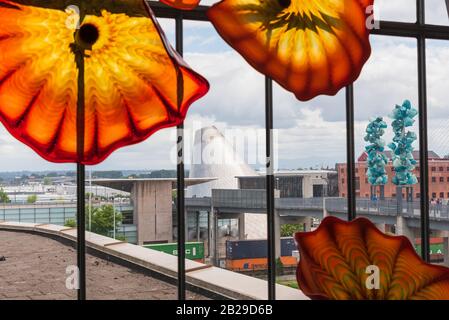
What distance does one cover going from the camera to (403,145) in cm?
442

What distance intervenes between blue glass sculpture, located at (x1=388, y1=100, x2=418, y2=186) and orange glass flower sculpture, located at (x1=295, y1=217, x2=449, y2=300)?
1.14 m

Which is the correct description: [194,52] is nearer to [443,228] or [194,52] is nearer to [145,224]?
[145,224]

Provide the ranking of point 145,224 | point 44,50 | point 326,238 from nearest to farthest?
point 44,50
point 326,238
point 145,224

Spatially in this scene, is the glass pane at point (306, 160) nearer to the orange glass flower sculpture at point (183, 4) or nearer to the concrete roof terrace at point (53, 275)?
the concrete roof terrace at point (53, 275)

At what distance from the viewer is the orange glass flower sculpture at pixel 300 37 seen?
3139 millimetres

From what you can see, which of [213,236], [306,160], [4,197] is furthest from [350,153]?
[4,197]

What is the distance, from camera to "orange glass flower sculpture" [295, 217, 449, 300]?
3.30 meters

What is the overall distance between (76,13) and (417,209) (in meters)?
2.74

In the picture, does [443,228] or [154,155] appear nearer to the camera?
[154,155]

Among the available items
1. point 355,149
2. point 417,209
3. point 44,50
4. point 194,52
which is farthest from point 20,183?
point 417,209

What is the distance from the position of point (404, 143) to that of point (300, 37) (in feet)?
5.13

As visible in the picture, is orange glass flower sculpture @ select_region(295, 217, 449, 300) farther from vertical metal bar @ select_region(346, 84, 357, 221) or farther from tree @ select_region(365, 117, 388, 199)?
tree @ select_region(365, 117, 388, 199)

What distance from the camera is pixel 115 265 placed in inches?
150

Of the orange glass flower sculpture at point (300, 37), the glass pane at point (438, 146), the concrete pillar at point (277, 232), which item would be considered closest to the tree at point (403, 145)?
the glass pane at point (438, 146)
